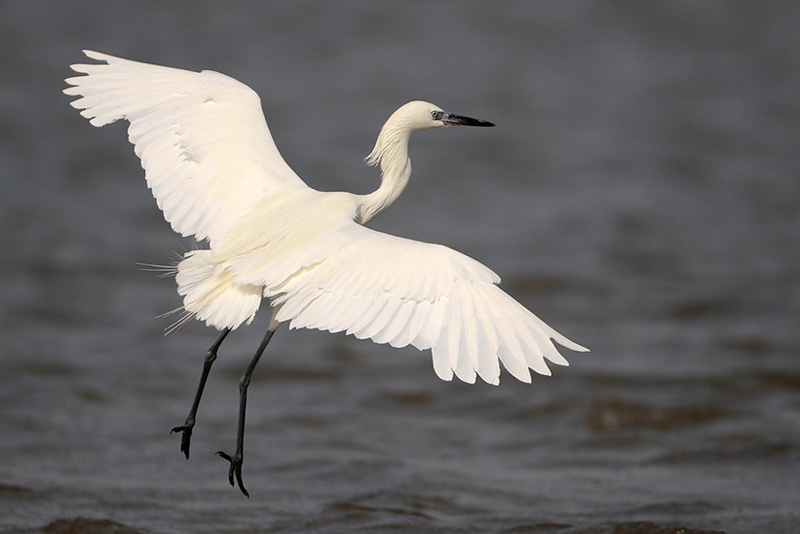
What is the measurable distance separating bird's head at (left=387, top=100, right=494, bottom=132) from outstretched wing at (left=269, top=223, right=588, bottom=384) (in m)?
1.40

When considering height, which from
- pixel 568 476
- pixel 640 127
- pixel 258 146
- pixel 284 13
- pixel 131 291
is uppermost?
pixel 284 13

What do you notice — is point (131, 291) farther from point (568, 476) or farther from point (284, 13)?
point (284, 13)

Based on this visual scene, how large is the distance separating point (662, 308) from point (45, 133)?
11718 mm

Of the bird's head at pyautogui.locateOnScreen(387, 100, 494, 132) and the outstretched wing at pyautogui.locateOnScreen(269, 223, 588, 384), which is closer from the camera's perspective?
the outstretched wing at pyautogui.locateOnScreen(269, 223, 588, 384)

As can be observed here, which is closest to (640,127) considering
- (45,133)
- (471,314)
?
(45,133)

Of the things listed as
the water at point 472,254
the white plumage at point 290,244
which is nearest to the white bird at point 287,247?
the white plumage at point 290,244

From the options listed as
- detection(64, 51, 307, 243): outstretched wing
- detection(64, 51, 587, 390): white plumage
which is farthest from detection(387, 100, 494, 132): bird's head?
detection(64, 51, 307, 243): outstretched wing

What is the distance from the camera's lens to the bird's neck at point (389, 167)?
7859 mm

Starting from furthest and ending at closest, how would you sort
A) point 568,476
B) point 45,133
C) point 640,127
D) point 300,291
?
point 640,127 < point 45,133 < point 568,476 < point 300,291

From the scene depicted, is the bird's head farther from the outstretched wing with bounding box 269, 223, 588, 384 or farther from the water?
the water

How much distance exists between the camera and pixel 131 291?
589 inches

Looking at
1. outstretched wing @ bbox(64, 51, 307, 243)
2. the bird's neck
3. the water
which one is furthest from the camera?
the water

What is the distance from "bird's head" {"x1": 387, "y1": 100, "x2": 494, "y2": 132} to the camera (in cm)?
788

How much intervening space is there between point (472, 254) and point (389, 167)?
8816mm
